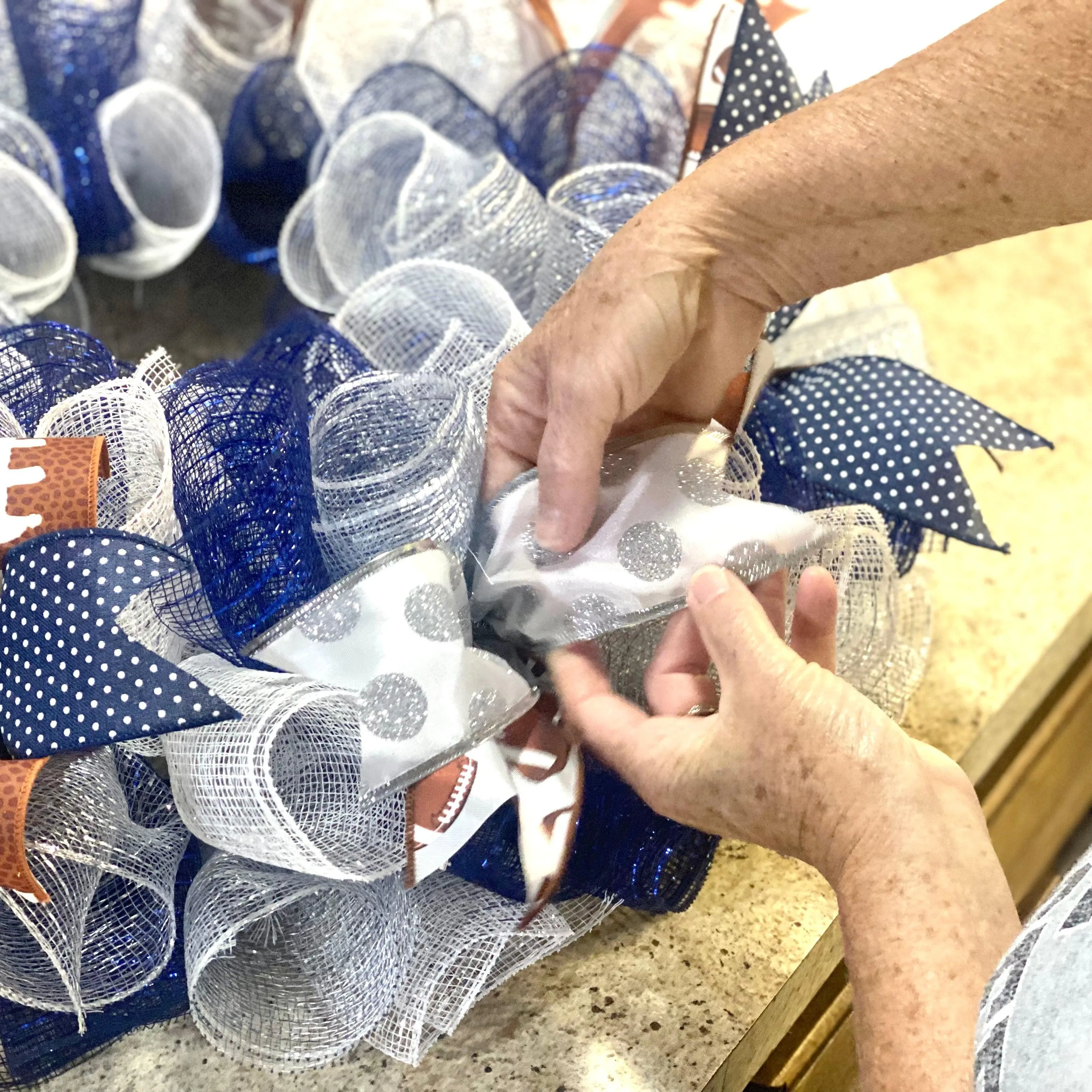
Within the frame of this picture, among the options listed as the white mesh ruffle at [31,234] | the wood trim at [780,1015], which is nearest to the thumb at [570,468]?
the wood trim at [780,1015]

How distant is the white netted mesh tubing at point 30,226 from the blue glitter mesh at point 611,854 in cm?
38

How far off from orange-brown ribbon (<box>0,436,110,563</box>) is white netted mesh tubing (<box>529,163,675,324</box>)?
0.81 ft

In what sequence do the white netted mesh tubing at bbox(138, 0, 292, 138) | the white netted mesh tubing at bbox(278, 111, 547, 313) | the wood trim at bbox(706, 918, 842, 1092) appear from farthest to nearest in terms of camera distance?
the white netted mesh tubing at bbox(138, 0, 292, 138)
the white netted mesh tubing at bbox(278, 111, 547, 313)
the wood trim at bbox(706, 918, 842, 1092)

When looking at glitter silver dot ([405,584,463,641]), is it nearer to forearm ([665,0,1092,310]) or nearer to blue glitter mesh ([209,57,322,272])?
forearm ([665,0,1092,310])

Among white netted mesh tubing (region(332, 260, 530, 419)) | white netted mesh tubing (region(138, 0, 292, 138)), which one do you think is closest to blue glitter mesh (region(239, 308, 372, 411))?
white netted mesh tubing (region(332, 260, 530, 419))

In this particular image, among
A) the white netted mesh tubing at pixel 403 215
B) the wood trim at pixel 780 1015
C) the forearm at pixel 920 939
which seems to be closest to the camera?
the forearm at pixel 920 939

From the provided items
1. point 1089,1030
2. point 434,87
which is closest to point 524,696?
point 1089,1030

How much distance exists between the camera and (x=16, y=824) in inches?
16.4

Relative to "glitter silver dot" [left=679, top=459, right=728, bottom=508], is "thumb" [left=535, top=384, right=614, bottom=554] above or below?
above

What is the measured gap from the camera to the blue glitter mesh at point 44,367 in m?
0.52

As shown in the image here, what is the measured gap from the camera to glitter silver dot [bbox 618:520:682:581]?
490 millimetres

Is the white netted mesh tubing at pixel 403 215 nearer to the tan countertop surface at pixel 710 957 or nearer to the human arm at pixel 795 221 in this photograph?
the human arm at pixel 795 221

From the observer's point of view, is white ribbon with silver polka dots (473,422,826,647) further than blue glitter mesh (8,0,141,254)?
No

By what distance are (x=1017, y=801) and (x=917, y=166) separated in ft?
1.46
